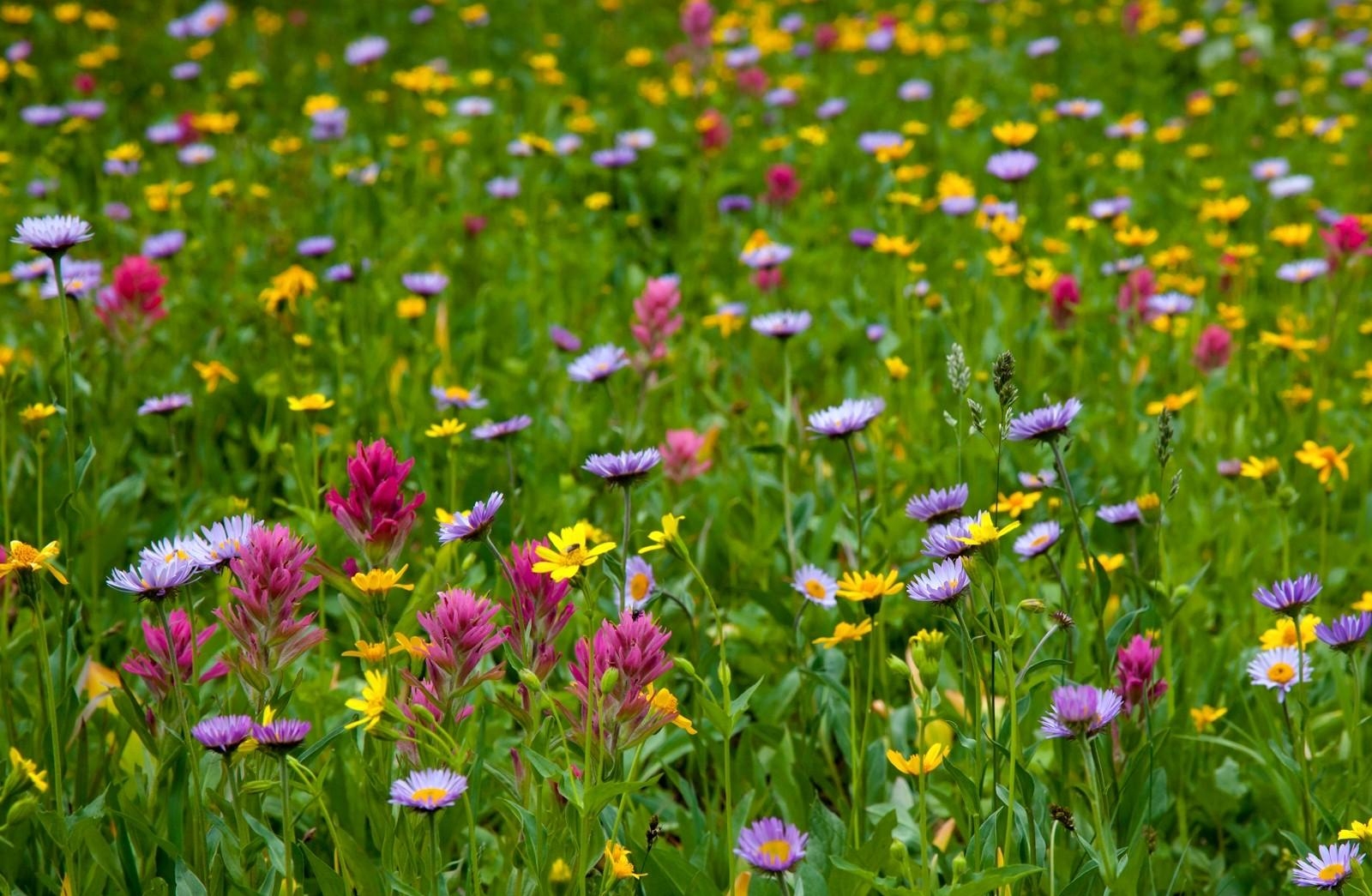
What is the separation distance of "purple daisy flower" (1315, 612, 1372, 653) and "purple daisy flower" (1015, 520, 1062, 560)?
1.03 feet

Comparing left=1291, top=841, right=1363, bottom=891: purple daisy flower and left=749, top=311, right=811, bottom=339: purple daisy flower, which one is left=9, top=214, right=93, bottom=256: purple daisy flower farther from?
left=1291, top=841, right=1363, bottom=891: purple daisy flower

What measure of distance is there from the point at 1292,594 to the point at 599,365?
1.23 m

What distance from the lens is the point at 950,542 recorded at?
1.34 m

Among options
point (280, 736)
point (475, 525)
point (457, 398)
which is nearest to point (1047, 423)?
point (475, 525)

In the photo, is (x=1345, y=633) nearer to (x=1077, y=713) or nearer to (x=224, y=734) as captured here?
(x=1077, y=713)

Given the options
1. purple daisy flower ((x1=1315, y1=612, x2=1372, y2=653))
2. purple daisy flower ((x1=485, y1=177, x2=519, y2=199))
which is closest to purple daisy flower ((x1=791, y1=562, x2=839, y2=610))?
purple daisy flower ((x1=1315, y1=612, x2=1372, y2=653))

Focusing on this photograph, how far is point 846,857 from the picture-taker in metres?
1.45

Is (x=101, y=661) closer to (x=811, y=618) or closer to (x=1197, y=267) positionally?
(x=811, y=618)

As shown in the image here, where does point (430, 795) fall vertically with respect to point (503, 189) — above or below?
above

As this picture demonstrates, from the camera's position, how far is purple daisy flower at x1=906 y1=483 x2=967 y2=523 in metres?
1.56

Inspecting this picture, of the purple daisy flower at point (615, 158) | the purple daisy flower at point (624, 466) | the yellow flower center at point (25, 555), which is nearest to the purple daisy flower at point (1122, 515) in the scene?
the purple daisy flower at point (624, 466)

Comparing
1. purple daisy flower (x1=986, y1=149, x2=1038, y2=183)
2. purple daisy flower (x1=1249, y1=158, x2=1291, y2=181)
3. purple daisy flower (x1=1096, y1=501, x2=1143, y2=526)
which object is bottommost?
purple daisy flower (x1=1249, y1=158, x2=1291, y2=181)

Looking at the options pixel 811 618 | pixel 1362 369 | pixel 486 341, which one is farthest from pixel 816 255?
pixel 811 618

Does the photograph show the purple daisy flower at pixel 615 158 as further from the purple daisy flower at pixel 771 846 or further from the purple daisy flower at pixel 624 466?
the purple daisy flower at pixel 771 846
